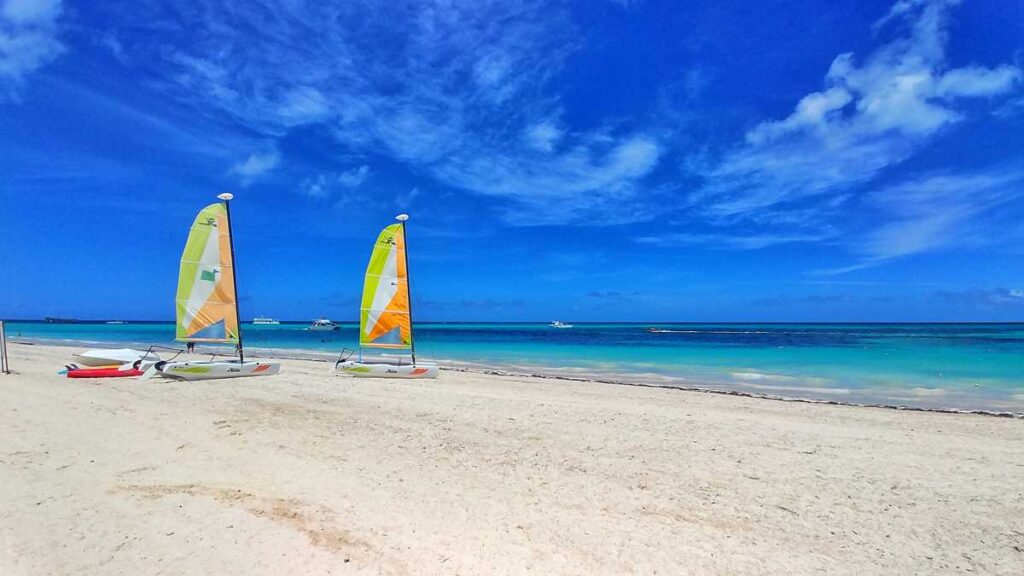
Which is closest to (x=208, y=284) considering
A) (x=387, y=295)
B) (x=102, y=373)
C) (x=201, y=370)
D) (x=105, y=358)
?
(x=201, y=370)

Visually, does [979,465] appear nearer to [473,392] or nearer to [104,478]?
[473,392]

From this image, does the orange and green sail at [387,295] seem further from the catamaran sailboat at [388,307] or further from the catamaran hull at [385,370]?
the catamaran hull at [385,370]

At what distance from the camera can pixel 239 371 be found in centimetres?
1738

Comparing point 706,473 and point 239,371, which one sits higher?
point 239,371

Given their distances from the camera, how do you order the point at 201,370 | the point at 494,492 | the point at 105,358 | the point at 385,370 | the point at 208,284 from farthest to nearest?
1. the point at 105,358
2. the point at 385,370
3. the point at 208,284
4. the point at 201,370
5. the point at 494,492

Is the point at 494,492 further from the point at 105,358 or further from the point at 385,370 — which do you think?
the point at 105,358

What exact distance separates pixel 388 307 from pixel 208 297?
19.2ft

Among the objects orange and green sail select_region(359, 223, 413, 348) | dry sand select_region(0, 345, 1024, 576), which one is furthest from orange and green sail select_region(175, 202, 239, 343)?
dry sand select_region(0, 345, 1024, 576)

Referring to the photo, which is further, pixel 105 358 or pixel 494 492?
pixel 105 358

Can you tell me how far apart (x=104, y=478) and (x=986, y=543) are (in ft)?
32.3

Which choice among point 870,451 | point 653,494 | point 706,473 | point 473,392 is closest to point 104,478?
point 653,494

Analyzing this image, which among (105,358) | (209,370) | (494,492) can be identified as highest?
(105,358)

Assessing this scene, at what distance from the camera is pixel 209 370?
16.6 metres

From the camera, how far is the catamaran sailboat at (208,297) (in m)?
16.6
